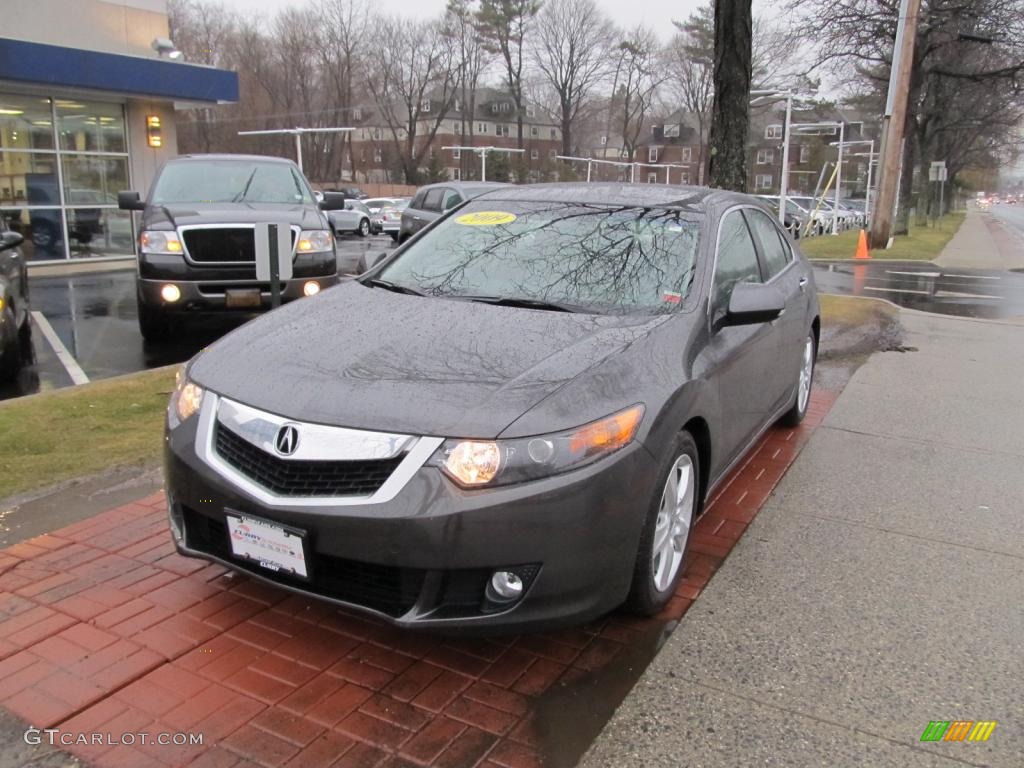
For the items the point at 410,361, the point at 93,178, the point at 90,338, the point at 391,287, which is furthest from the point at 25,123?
the point at 410,361

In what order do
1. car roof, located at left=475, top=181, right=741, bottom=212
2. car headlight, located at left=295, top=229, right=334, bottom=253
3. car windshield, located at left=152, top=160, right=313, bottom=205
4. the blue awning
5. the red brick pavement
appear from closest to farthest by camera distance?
the red brick pavement, car roof, located at left=475, top=181, right=741, bottom=212, car headlight, located at left=295, top=229, right=334, bottom=253, car windshield, located at left=152, top=160, right=313, bottom=205, the blue awning

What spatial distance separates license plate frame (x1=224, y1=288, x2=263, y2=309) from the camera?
773 cm

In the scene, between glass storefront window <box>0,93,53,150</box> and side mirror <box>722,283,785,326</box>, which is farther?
glass storefront window <box>0,93,53,150</box>

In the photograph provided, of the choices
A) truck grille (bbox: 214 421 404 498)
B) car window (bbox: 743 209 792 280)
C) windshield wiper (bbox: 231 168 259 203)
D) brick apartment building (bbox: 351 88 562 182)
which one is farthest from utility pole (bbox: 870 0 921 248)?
brick apartment building (bbox: 351 88 562 182)

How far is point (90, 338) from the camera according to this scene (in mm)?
8789

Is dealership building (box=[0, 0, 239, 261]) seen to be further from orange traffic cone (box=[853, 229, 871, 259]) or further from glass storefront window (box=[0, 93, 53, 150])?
orange traffic cone (box=[853, 229, 871, 259])

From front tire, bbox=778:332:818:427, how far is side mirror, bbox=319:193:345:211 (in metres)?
5.19

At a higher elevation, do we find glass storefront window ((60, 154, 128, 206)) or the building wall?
the building wall

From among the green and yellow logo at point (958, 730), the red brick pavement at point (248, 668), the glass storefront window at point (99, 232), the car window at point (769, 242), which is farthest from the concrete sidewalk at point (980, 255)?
the red brick pavement at point (248, 668)

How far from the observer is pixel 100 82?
1505 centimetres

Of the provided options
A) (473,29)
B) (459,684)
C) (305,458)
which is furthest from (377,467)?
(473,29)

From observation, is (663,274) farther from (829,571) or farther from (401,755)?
(401,755)

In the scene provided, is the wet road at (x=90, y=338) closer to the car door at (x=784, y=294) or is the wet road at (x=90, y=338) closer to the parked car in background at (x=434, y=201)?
the parked car in background at (x=434, y=201)

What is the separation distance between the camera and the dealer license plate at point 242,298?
25.3 ft
